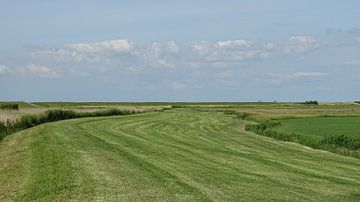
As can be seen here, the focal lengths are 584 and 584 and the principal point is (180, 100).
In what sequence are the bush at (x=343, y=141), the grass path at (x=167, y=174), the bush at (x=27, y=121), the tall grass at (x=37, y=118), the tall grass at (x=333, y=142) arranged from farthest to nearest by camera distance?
the bush at (x=27, y=121) → the tall grass at (x=37, y=118) → the bush at (x=343, y=141) → the tall grass at (x=333, y=142) → the grass path at (x=167, y=174)

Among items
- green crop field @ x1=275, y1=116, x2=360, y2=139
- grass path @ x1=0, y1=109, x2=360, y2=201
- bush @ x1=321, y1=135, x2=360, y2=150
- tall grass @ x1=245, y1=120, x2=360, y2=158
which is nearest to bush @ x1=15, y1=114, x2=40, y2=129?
grass path @ x1=0, y1=109, x2=360, y2=201

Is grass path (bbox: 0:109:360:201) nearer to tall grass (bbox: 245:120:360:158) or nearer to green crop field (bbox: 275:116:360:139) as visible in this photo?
tall grass (bbox: 245:120:360:158)

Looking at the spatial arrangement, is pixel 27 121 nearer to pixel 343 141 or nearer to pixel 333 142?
pixel 333 142

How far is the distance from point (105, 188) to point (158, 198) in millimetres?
1787

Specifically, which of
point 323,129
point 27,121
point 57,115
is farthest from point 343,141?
point 57,115

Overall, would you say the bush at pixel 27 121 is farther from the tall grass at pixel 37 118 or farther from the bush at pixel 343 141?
the bush at pixel 343 141

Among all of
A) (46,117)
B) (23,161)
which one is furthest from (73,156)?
(46,117)

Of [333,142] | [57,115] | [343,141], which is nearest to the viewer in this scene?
[343,141]

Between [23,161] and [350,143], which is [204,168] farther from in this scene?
[350,143]

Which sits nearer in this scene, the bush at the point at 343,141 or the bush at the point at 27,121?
the bush at the point at 343,141

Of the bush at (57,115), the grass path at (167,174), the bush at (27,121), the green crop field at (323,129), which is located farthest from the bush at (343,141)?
the bush at (57,115)

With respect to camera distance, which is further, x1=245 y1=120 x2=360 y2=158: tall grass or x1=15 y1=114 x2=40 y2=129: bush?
x1=15 y1=114 x2=40 y2=129: bush

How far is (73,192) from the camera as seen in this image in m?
13.5

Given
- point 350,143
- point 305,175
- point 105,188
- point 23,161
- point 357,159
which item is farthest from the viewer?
point 350,143
